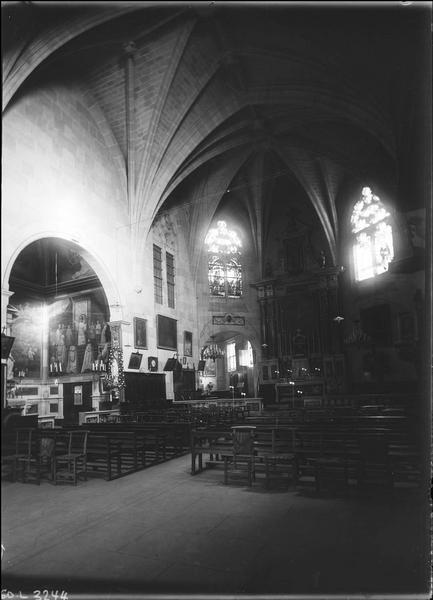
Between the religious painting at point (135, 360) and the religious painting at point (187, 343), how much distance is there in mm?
4925

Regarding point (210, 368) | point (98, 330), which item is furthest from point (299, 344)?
point (98, 330)

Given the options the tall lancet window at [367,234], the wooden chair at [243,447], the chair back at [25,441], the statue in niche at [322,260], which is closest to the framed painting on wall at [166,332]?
the statue in niche at [322,260]

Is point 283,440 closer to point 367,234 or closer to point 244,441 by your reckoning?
point 244,441

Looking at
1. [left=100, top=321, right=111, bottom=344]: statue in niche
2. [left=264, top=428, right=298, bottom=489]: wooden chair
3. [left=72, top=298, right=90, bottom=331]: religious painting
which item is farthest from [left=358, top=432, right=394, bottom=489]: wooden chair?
[left=72, top=298, right=90, bottom=331]: religious painting

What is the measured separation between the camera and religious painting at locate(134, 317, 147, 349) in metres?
14.9

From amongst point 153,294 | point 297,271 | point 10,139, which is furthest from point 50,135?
point 297,271

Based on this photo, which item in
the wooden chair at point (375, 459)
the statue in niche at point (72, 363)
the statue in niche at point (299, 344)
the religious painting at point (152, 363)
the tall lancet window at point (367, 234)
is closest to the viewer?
the wooden chair at point (375, 459)

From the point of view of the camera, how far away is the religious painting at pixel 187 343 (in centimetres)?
1975

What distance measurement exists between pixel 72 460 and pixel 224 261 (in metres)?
17.9

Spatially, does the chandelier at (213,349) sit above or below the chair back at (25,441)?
below

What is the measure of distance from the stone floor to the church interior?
0.09 feet

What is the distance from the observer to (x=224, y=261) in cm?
2373

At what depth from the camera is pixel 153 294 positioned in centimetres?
1736

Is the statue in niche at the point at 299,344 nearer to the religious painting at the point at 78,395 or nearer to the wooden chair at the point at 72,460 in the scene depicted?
the religious painting at the point at 78,395
